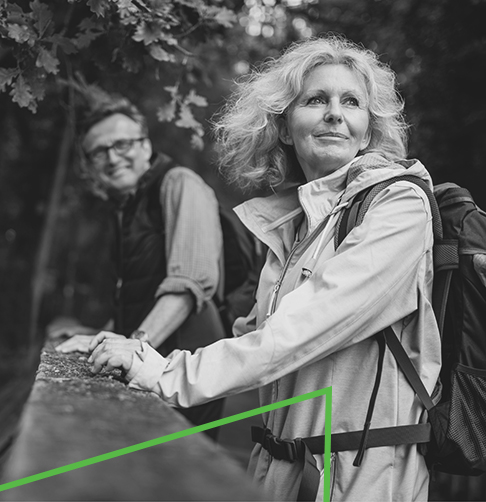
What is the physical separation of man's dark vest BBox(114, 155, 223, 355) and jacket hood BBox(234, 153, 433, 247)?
1.00 meters

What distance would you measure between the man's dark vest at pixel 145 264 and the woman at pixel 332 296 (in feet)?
3.11

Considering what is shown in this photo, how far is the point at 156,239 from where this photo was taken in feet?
11.6

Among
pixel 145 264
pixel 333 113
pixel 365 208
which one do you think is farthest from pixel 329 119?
pixel 145 264

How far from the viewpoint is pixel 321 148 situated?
235 cm

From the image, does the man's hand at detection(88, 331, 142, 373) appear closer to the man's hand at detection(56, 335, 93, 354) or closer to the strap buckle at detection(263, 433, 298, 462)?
the strap buckle at detection(263, 433, 298, 462)

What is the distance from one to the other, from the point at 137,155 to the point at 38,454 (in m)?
2.81

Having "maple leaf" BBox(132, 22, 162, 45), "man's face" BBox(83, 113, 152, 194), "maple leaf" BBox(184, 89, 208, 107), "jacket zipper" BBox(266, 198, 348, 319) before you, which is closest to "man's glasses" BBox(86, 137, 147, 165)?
"man's face" BBox(83, 113, 152, 194)

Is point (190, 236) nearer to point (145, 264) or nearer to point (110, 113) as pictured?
point (145, 264)

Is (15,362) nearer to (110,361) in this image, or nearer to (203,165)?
(203,165)

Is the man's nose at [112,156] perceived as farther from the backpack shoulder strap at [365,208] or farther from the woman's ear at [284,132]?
the backpack shoulder strap at [365,208]

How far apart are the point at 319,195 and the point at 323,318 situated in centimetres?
57

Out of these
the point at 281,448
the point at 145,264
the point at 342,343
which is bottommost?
the point at 281,448

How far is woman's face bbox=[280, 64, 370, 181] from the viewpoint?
234 centimetres

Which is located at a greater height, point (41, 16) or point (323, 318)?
point (41, 16)
